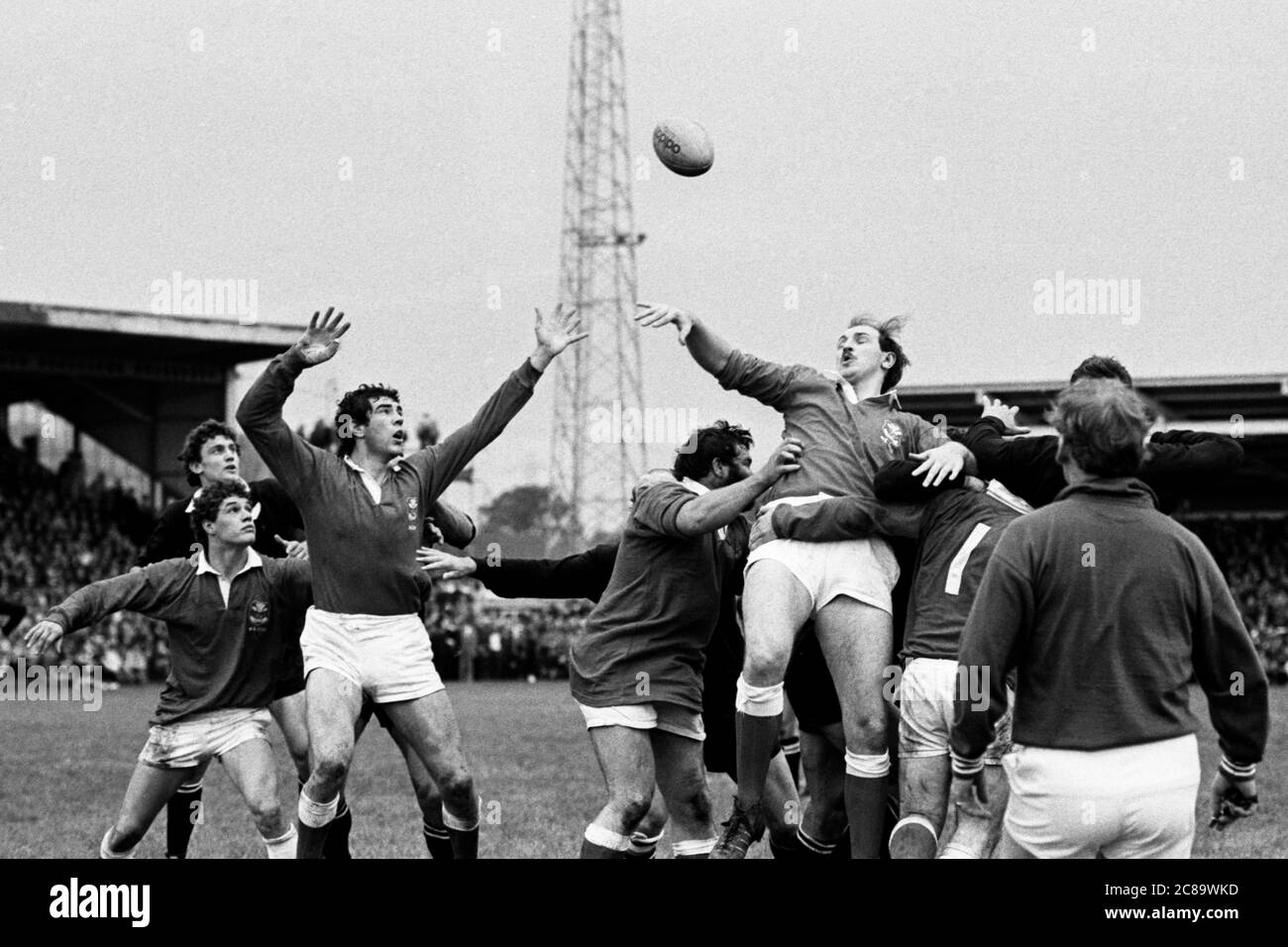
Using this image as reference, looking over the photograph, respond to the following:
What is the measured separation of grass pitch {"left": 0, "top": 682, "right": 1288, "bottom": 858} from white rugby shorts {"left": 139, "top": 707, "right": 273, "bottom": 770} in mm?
1934

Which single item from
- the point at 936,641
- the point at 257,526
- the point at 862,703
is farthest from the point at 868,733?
the point at 257,526

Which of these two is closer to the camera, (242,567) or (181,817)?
(242,567)

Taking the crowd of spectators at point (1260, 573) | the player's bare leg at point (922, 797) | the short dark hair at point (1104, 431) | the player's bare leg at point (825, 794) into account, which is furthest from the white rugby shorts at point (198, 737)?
the crowd of spectators at point (1260, 573)

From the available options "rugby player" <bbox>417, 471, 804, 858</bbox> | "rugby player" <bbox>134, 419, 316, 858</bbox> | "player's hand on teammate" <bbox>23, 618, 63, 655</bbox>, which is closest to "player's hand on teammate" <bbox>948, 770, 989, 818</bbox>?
"rugby player" <bbox>417, 471, 804, 858</bbox>

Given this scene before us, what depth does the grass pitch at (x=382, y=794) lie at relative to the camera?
32.8 feet

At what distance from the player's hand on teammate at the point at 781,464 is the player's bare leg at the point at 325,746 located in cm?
218

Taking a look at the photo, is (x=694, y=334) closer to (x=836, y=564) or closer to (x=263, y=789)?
(x=836, y=564)

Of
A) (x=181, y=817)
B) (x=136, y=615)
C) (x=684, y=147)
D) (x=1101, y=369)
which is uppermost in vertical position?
(x=684, y=147)

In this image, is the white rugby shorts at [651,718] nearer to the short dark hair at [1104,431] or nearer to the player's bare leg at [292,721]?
the player's bare leg at [292,721]

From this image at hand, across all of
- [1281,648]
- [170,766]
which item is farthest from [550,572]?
[1281,648]

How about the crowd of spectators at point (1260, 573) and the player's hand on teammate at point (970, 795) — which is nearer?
the player's hand on teammate at point (970, 795)

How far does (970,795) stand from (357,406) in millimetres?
3589

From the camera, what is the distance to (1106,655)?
16.0 feet
